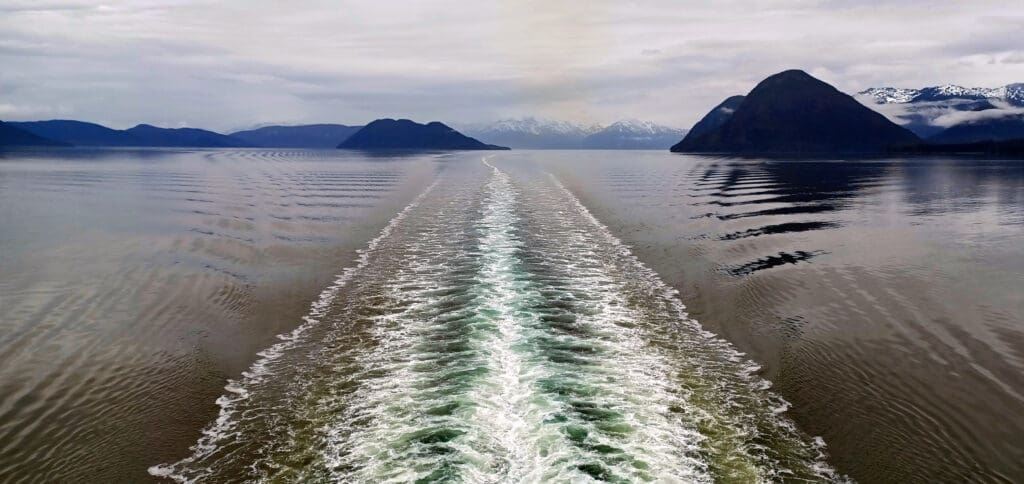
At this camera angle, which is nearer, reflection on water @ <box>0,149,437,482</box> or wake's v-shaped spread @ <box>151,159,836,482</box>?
wake's v-shaped spread @ <box>151,159,836,482</box>

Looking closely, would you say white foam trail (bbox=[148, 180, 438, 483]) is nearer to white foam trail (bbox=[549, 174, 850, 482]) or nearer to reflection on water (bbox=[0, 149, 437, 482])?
reflection on water (bbox=[0, 149, 437, 482])

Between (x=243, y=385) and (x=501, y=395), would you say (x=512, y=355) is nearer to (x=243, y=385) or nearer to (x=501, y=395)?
(x=501, y=395)

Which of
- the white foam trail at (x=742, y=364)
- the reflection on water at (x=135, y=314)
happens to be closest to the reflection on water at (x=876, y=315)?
the white foam trail at (x=742, y=364)

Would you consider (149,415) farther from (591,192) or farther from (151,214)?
(591,192)

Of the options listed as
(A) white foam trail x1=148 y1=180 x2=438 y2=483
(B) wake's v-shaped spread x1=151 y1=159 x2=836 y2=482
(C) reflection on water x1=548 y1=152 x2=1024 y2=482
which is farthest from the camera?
(C) reflection on water x1=548 y1=152 x2=1024 y2=482

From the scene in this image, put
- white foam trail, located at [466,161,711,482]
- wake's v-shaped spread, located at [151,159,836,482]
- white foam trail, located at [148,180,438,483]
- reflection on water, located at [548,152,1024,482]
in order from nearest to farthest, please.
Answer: white foam trail, located at [466,161,711,482], wake's v-shaped spread, located at [151,159,836,482], white foam trail, located at [148,180,438,483], reflection on water, located at [548,152,1024,482]

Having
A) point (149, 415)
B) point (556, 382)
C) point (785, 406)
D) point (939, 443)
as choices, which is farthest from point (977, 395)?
point (149, 415)

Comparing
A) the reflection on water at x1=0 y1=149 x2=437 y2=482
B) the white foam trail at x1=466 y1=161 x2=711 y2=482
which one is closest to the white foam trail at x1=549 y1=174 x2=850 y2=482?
the white foam trail at x1=466 y1=161 x2=711 y2=482
